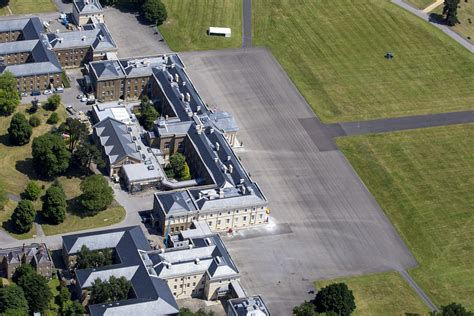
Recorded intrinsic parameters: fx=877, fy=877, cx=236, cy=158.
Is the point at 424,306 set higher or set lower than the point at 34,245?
lower

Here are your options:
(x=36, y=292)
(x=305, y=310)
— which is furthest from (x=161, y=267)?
(x=305, y=310)

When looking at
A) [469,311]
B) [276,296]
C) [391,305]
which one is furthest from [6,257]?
[469,311]

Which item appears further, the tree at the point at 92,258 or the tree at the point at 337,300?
the tree at the point at 92,258

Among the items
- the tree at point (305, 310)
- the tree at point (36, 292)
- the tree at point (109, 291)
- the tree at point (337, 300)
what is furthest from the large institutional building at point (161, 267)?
the tree at point (337, 300)

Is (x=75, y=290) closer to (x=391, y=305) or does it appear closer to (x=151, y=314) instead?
(x=151, y=314)

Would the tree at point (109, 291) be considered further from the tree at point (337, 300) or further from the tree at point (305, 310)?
the tree at point (337, 300)
